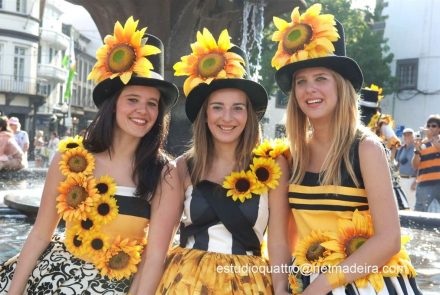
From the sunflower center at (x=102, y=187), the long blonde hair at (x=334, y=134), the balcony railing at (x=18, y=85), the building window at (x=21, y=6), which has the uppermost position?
the building window at (x=21, y=6)

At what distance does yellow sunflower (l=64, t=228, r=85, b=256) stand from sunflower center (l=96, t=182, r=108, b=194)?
0.79ft

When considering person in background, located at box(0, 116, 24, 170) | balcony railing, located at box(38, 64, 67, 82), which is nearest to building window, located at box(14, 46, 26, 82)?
balcony railing, located at box(38, 64, 67, 82)

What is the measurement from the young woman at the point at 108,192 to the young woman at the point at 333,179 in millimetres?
676

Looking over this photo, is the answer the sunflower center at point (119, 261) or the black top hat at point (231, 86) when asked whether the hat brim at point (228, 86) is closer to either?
the black top hat at point (231, 86)

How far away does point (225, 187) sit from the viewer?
2.83 m

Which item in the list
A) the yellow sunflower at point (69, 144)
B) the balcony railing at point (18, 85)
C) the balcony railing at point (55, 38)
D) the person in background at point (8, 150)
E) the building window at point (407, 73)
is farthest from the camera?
the balcony railing at point (55, 38)

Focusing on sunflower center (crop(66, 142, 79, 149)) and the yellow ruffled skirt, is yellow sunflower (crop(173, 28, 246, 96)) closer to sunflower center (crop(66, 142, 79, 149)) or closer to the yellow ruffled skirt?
sunflower center (crop(66, 142, 79, 149))

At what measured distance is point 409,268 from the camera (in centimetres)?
249

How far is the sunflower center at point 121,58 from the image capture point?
296cm

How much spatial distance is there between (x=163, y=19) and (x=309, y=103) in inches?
155

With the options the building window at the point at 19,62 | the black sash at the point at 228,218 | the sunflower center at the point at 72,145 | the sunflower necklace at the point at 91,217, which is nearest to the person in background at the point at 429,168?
the black sash at the point at 228,218

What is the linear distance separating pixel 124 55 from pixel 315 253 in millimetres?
1439

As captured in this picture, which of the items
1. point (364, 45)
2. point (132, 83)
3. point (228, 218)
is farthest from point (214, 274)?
point (364, 45)

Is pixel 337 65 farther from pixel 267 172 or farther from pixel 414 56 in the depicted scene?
pixel 414 56
